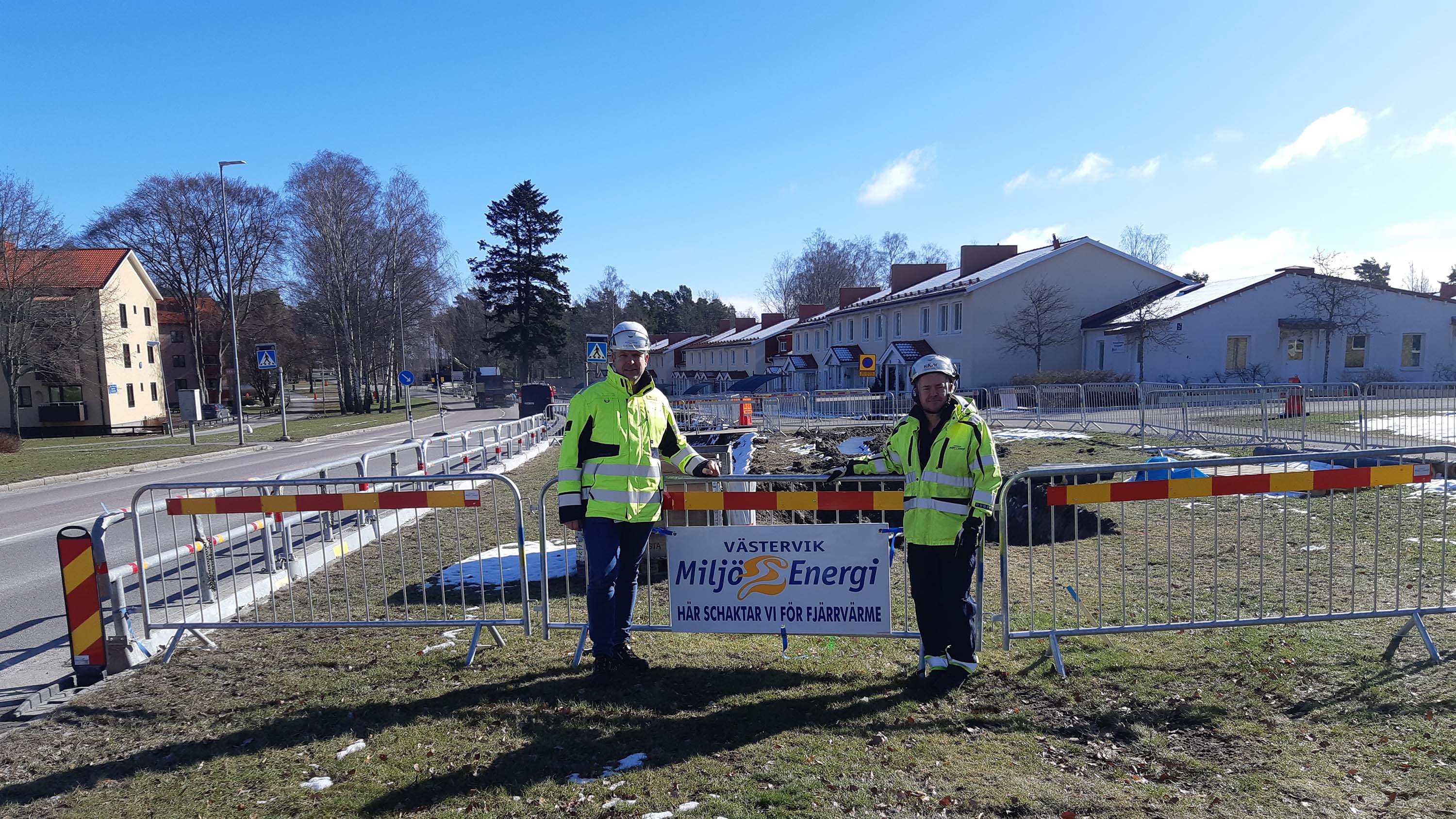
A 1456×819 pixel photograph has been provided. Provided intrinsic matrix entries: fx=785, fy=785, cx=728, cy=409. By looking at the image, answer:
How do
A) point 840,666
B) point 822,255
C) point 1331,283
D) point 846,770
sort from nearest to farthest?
point 846,770 < point 840,666 < point 1331,283 < point 822,255

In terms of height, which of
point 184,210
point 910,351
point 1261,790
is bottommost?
point 1261,790

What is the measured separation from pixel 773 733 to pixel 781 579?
1171 millimetres

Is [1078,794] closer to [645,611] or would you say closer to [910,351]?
[645,611]

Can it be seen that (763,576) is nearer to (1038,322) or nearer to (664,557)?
(664,557)

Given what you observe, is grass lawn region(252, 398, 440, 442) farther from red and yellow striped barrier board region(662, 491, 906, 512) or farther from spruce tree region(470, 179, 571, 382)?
red and yellow striped barrier board region(662, 491, 906, 512)

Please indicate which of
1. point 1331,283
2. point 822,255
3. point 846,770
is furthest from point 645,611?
point 822,255

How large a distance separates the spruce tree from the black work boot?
60.6 m

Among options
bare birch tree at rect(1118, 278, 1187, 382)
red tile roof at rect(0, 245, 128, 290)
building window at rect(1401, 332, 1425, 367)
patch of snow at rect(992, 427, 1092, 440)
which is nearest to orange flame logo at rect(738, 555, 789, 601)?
patch of snow at rect(992, 427, 1092, 440)

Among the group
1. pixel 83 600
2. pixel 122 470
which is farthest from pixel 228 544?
pixel 122 470

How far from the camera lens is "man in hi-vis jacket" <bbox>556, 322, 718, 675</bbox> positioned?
4.63m

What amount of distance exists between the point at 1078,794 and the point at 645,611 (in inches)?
141

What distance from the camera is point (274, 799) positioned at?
11.8ft

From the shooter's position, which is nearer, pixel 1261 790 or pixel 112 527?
pixel 1261 790

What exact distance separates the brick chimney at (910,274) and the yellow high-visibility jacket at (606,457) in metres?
46.7
